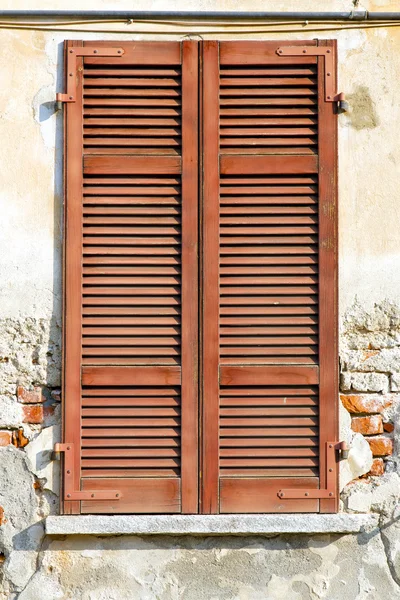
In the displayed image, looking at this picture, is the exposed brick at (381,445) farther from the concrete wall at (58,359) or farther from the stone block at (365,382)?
the stone block at (365,382)

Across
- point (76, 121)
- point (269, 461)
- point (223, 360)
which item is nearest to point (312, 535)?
point (269, 461)

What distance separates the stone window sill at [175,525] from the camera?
391cm

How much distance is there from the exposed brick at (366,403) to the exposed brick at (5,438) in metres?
1.45

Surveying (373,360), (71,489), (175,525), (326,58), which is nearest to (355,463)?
(373,360)

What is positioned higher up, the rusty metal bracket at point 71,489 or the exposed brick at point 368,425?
the exposed brick at point 368,425

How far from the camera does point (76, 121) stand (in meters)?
4.07

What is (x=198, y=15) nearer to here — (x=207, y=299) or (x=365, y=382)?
(x=207, y=299)

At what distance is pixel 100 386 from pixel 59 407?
0.71ft

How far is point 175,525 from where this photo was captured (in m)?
3.91

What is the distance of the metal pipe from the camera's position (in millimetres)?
4125

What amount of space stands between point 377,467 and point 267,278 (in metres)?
0.94

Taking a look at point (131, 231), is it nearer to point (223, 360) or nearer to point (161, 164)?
point (161, 164)

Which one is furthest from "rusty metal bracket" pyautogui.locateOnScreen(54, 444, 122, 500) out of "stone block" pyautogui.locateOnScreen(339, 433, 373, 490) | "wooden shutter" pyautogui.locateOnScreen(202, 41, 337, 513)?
"stone block" pyautogui.locateOnScreen(339, 433, 373, 490)

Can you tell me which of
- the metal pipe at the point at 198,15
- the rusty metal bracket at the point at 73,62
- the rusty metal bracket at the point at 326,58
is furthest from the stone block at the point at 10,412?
the rusty metal bracket at the point at 326,58
